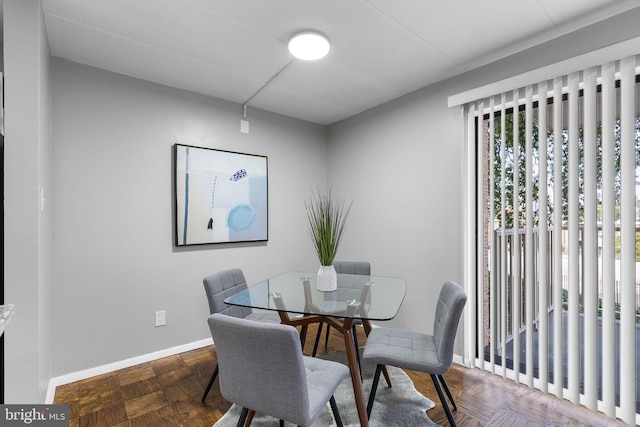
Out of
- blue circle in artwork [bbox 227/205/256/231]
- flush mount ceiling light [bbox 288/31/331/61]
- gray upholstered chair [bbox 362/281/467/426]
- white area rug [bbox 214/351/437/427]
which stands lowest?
white area rug [bbox 214/351/437/427]

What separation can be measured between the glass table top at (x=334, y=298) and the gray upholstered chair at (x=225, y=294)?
0.13 m

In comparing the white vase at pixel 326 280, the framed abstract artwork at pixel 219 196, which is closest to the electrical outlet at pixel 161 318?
the framed abstract artwork at pixel 219 196

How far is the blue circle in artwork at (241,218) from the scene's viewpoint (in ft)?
10.2

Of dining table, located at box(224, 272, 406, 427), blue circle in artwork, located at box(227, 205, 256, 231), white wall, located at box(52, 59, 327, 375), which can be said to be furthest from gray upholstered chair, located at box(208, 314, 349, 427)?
blue circle in artwork, located at box(227, 205, 256, 231)

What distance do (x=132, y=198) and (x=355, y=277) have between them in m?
1.92

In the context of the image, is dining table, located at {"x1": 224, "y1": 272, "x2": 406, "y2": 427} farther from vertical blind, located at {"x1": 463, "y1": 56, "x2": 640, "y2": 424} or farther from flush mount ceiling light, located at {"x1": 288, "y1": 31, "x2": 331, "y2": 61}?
flush mount ceiling light, located at {"x1": 288, "y1": 31, "x2": 331, "y2": 61}

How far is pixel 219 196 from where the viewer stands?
3.02 m

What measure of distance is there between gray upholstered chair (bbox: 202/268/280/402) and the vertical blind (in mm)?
1653

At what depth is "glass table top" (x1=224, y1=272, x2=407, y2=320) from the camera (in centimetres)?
179

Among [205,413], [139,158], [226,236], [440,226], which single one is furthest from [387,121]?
[205,413]

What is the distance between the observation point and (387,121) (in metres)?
3.21

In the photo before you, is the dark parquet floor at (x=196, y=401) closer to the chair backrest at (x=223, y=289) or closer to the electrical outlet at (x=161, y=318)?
the electrical outlet at (x=161, y=318)

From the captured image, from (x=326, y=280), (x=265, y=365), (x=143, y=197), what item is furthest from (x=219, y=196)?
(x=265, y=365)

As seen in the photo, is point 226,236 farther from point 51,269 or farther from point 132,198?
point 51,269
